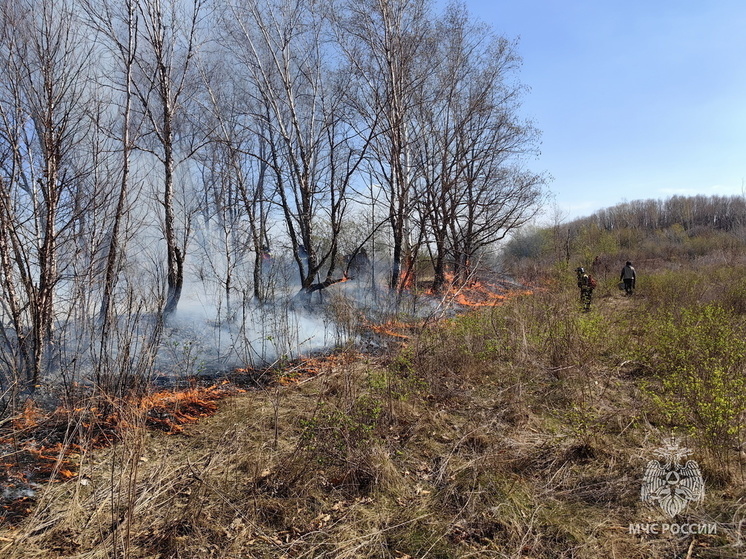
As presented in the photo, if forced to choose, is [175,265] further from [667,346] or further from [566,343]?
[667,346]

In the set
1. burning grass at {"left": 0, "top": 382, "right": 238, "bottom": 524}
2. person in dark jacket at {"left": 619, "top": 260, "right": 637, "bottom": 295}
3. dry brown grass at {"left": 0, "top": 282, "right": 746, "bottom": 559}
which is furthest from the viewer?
person in dark jacket at {"left": 619, "top": 260, "right": 637, "bottom": 295}

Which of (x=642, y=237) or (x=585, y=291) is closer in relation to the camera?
(x=585, y=291)

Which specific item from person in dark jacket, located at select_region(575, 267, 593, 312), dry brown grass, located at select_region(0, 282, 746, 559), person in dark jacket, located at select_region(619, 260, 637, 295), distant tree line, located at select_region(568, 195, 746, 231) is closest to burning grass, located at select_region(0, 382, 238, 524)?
dry brown grass, located at select_region(0, 282, 746, 559)

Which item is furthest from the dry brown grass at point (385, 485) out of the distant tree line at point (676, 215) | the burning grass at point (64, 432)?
the distant tree line at point (676, 215)

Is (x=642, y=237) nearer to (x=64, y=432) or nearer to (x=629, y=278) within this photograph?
(x=629, y=278)

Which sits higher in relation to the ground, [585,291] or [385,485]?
[585,291]

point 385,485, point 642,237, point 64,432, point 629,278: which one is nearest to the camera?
point 385,485

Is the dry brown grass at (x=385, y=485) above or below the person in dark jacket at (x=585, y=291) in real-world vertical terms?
below

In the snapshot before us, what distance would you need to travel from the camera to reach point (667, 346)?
4.77m

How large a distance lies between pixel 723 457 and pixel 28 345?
22.3 feet

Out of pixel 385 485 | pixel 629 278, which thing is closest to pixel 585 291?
pixel 629 278

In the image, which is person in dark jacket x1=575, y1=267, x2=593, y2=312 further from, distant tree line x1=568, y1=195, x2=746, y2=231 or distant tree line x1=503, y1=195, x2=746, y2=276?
distant tree line x1=568, y1=195, x2=746, y2=231

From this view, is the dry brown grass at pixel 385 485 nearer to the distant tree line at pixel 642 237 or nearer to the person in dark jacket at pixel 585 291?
the person in dark jacket at pixel 585 291

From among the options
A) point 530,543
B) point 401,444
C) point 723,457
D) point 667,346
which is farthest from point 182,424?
point 667,346
